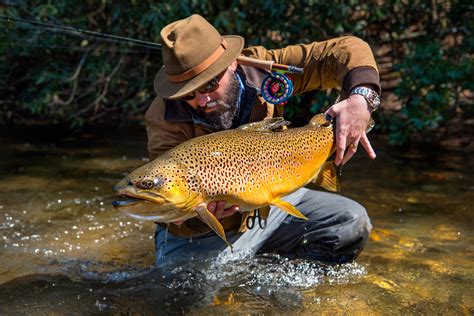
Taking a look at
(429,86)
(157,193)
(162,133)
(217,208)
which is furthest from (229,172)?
(429,86)

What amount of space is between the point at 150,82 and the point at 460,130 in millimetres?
4012

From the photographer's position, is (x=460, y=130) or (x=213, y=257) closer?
(x=213, y=257)

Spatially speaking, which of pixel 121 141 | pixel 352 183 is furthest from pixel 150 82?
pixel 352 183

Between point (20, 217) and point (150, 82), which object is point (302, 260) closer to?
point (20, 217)

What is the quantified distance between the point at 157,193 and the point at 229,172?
0.37 m

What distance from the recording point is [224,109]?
3.22 m

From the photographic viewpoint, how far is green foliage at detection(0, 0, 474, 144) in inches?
261

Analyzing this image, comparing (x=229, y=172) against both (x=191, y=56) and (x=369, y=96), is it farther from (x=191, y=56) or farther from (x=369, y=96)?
(x=369, y=96)

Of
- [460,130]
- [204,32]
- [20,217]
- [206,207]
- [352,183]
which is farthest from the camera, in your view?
[460,130]

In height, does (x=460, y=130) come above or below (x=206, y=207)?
below

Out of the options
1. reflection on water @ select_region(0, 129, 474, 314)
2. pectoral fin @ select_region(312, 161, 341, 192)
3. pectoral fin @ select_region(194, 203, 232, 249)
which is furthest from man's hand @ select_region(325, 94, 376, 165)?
reflection on water @ select_region(0, 129, 474, 314)

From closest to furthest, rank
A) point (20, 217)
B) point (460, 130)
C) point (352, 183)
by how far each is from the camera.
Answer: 1. point (20, 217)
2. point (352, 183)
3. point (460, 130)

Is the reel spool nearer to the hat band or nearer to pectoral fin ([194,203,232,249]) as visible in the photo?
the hat band

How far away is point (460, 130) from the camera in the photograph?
756cm
